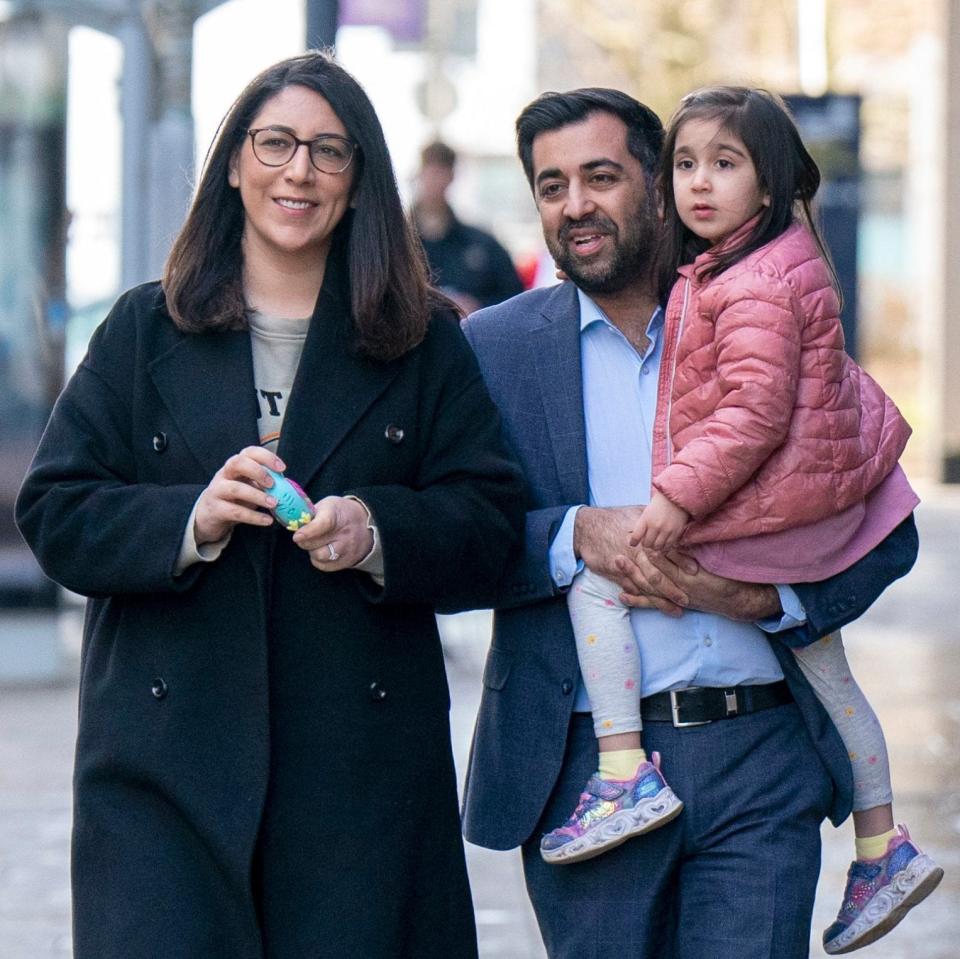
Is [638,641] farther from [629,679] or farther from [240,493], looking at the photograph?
[240,493]

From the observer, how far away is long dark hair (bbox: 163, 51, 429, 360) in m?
3.45

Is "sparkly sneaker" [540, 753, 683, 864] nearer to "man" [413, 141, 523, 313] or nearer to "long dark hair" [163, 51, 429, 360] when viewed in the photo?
"long dark hair" [163, 51, 429, 360]

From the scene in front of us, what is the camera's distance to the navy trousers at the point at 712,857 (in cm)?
357

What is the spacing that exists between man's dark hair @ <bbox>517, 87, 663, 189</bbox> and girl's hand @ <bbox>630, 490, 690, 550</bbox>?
2.09 feet

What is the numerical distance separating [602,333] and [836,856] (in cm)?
330

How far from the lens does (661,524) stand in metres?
3.46

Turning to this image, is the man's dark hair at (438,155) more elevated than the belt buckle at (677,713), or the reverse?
the man's dark hair at (438,155)

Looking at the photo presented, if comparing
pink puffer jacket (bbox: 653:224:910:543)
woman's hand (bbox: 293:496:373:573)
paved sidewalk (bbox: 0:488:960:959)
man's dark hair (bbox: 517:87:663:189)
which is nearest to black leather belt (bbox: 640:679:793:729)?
pink puffer jacket (bbox: 653:224:910:543)

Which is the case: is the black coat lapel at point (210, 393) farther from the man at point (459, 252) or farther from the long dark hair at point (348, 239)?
the man at point (459, 252)

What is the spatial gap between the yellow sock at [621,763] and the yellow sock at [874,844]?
0.54m

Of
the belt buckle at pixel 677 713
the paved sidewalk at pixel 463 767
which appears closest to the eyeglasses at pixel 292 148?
the belt buckle at pixel 677 713

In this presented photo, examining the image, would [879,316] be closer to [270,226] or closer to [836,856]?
[836,856]

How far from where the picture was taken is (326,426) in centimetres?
343

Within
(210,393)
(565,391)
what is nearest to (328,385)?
(210,393)
